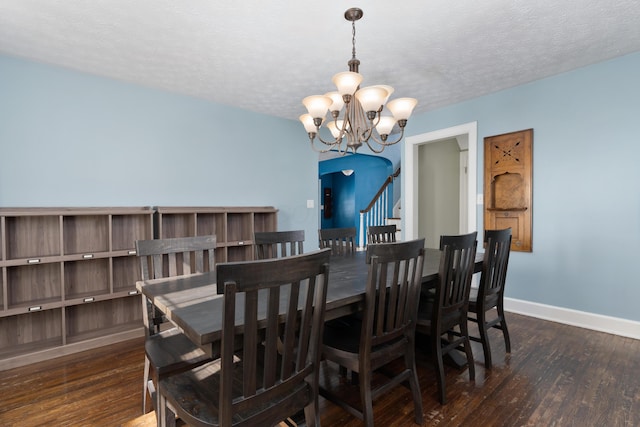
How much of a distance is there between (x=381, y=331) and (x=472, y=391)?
3.03 ft

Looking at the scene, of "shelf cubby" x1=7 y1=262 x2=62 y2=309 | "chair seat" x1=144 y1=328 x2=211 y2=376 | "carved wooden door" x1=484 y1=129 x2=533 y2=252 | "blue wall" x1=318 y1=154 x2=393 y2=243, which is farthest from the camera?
"blue wall" x1=318 y1=154 x2=393 y2=243

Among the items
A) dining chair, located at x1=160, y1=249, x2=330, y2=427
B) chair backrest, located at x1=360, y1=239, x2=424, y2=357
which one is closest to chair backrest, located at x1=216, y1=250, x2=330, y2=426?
dining chair, located at x1=160, y1=249, x2=330, y2=427

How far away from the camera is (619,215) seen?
9.04 feet

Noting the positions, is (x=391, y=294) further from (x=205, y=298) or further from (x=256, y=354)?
(x=205, y=298)

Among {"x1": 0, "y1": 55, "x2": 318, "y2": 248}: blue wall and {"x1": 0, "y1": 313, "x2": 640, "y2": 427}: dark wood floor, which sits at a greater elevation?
{"x1": 0, "y1": 55, "x2": 318, "y2": 248}: blue wall

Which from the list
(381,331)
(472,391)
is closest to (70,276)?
(381,331)

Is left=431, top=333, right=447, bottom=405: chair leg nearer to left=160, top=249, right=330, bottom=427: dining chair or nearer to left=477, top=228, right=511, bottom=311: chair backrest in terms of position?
left=477, top=228, right=511, bottom=311: chair backrest

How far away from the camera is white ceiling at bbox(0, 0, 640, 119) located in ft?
6.41

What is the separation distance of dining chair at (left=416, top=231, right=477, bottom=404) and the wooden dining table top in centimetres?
10

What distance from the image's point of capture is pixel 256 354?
1035mm

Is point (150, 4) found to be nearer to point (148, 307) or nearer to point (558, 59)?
point (148, 307)

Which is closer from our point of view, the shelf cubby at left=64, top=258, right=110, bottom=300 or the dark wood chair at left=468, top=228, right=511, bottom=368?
the dark wood chair at left=468, top=228, right=511, bottom=368

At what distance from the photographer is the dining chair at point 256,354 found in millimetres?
963

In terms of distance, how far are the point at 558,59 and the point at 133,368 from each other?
421 cm
